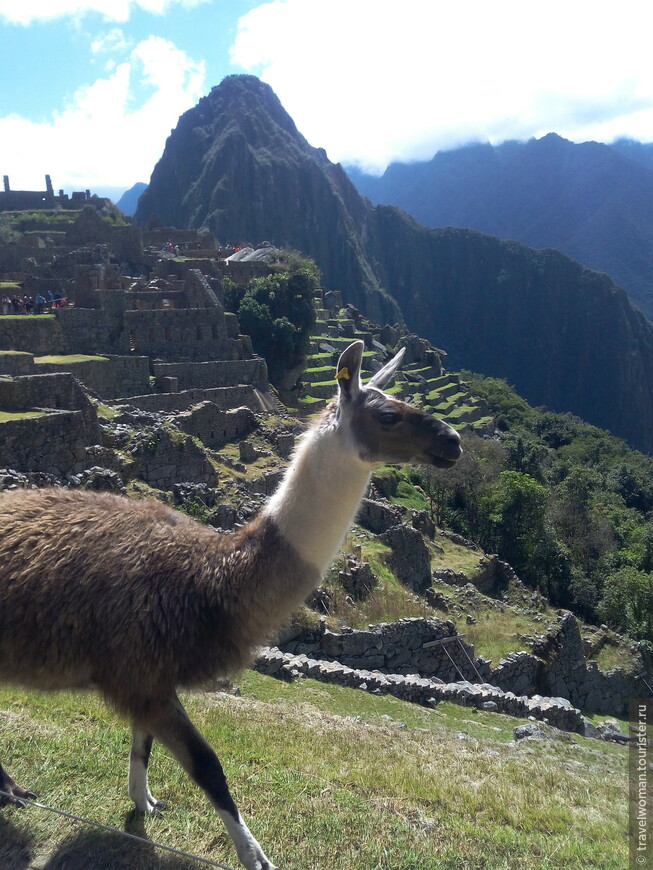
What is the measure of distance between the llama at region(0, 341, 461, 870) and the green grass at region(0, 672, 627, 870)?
24 centimetres

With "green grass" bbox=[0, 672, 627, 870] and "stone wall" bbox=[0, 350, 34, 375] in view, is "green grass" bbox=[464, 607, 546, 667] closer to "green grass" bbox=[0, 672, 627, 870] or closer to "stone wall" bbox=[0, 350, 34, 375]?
Answer: "green grass" bbox=[0, 672, 627, 870]

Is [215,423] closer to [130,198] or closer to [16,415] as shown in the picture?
[16,415]

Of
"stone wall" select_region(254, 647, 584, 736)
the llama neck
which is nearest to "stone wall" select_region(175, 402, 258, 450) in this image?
"stone wall" select_region(254, 647, 584, 736)

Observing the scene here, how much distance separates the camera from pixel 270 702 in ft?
22.2

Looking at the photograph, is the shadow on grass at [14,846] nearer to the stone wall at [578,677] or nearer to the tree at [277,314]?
the stone wall at [578,677]

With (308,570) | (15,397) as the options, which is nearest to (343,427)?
(308,570)

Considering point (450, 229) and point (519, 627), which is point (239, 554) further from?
point (450, 229)

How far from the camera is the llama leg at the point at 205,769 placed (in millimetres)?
2930

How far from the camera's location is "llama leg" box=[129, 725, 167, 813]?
334cm

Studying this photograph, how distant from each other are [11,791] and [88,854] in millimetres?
548

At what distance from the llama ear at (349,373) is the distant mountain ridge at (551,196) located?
136902mm

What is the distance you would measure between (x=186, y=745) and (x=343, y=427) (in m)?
1.58

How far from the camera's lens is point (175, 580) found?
323 cm

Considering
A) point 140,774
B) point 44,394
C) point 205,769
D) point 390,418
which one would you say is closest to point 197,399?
point 44,394
